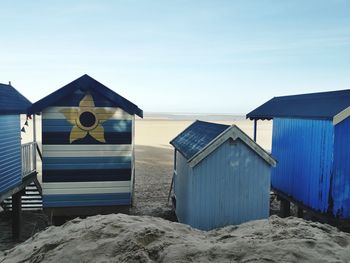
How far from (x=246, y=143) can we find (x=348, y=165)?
10.6 ft

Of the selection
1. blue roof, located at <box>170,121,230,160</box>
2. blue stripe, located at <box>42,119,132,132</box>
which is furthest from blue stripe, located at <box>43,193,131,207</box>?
blue roof, located at <box>170,121,230,160</box>

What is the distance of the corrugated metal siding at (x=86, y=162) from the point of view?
10.8m

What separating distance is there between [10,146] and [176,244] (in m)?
9.42

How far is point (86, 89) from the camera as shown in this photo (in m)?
11.0

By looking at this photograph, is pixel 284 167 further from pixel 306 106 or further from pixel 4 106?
pixel 4 106

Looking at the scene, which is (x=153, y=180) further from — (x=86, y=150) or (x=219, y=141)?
(x=219, y=141)

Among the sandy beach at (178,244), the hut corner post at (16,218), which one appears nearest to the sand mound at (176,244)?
the sandy beach at (178,244)

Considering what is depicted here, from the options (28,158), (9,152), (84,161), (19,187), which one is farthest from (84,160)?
(28,158)

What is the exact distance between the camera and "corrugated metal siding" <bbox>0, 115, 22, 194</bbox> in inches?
440

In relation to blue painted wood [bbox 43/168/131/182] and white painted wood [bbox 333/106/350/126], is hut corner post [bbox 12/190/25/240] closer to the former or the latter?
blue painted wood [bbox 43/168/131/182]

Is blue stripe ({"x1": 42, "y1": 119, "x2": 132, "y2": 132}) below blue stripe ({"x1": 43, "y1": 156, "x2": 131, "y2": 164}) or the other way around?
the other way around

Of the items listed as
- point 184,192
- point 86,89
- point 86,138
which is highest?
point 86,89

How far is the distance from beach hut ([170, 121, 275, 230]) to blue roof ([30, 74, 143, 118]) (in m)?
2.78

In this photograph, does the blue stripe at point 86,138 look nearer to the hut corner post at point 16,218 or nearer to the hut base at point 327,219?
the hut corner post at point 16,218
